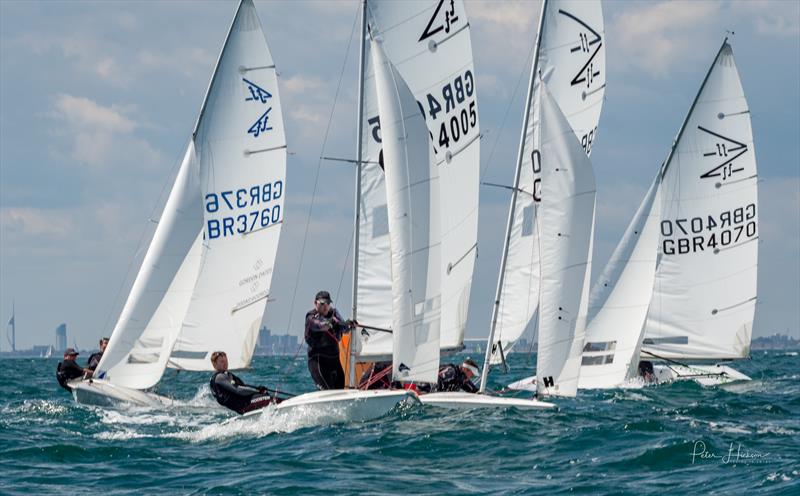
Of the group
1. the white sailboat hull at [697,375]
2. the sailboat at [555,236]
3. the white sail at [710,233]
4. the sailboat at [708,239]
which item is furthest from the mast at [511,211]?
the white sailboat hull at [697,375]

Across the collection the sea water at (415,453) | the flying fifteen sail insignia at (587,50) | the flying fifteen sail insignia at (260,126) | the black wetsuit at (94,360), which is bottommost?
the sea water at (415,453)

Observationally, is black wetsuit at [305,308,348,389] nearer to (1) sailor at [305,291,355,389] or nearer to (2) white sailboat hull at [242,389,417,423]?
(1) sailor at [305,291,355,389]

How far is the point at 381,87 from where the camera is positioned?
1769 centimetres

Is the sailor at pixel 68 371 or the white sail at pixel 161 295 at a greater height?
the white sail at pixel 161 295

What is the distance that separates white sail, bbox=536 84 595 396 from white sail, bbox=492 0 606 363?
440 centimetres

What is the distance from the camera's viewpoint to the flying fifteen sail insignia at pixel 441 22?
66.2 ft

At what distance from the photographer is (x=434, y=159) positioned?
58.1 feet

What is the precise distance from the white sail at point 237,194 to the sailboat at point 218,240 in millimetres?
19

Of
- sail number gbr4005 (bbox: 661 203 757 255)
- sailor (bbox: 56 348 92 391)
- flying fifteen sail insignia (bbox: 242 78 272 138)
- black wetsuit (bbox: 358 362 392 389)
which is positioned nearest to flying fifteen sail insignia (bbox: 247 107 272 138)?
flying fifteen sail insignia (bbox: 242 78 272 138)

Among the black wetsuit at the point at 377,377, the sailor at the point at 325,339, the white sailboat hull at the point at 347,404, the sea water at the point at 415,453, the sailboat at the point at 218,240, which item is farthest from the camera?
the sailboat at the point at 218,240

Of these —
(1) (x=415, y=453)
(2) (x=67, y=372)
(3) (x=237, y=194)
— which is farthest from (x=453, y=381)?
(2) (x=67, y=372)

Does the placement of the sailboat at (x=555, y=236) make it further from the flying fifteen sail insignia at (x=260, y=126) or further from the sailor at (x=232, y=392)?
the flying fifteen sail insignia at (x=260, y=126)

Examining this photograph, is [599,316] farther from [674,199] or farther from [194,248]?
[194,248]

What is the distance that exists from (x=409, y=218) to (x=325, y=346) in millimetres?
2319
